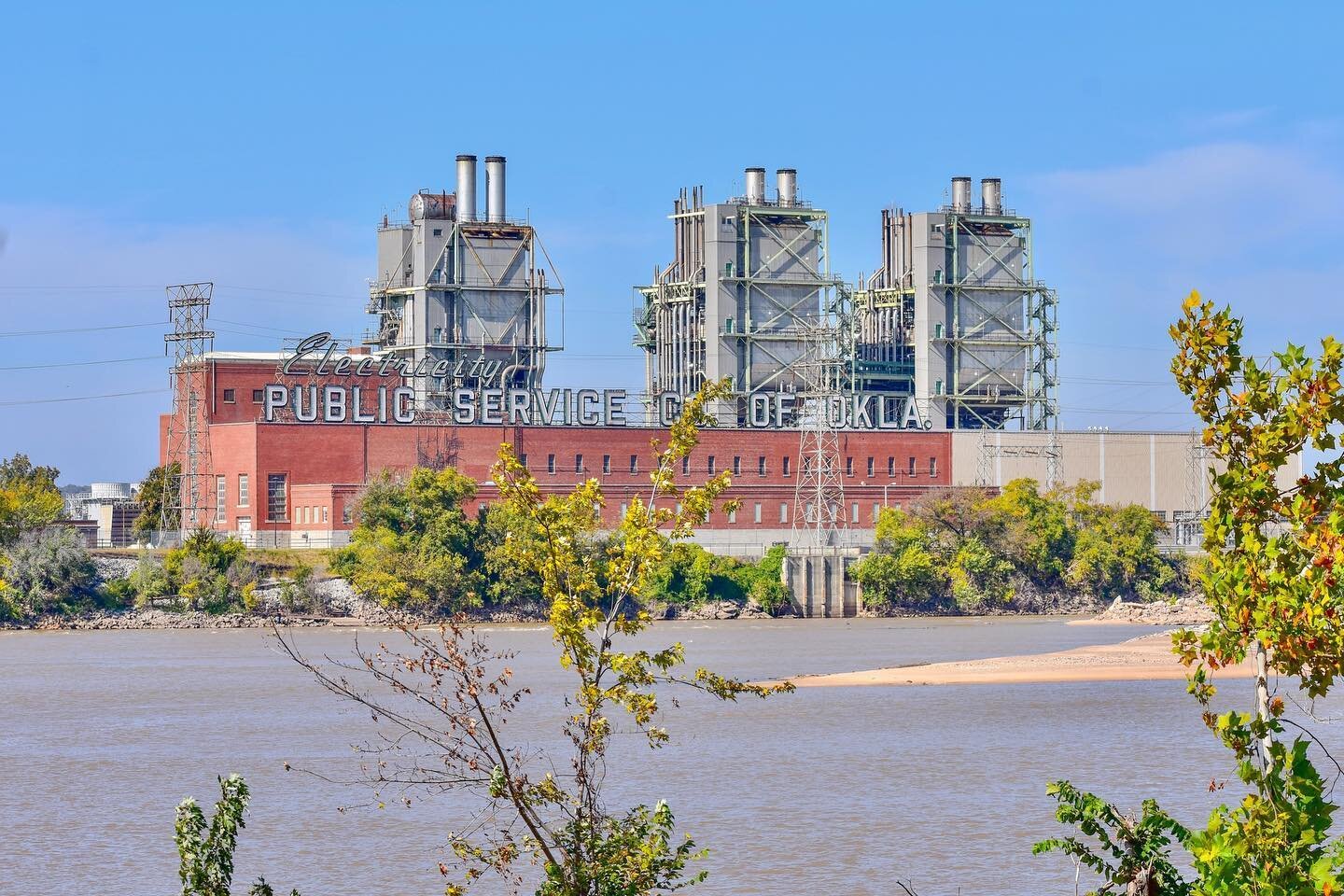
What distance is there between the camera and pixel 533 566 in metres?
15.3

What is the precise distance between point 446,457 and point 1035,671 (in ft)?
157

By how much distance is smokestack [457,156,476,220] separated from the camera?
133 metres

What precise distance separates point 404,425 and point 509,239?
2800 cm

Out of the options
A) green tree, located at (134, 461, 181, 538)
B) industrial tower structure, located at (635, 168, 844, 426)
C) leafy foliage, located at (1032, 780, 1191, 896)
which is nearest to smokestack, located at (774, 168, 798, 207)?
industrial tower structure, located at (635, 168, 844, 426)

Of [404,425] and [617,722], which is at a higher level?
[404,425]

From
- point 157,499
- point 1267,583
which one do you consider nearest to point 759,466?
point 157,499

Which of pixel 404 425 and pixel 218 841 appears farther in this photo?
pixel 404 425

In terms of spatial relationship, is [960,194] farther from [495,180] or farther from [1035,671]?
[1035,671]

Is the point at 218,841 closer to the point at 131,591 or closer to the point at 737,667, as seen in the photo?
the point at 737,667

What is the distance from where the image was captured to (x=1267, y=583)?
12.5m

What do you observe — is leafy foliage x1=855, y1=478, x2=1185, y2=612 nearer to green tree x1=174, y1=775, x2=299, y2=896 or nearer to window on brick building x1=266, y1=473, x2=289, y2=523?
window on brick building x1=266, y1=473, x2=289, y2=523

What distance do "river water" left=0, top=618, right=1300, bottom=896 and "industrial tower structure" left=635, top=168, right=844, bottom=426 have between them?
200 ft

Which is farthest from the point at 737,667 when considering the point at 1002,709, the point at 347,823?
the point at 347,823

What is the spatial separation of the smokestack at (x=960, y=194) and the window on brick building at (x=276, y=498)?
57.5 m
